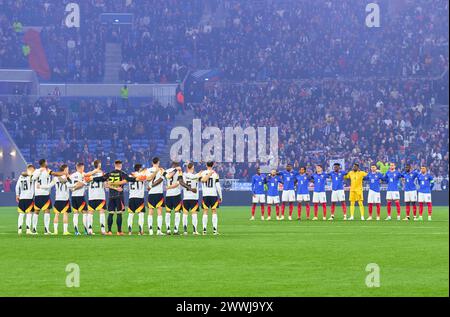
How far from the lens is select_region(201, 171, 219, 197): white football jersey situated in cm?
2873

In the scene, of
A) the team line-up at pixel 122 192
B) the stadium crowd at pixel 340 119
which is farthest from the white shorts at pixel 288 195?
the stadium crowd at pixel 340 119

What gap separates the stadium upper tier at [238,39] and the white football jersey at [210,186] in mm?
37773

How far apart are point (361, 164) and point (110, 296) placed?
43680mm

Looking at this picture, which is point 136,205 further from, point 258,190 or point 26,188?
point 258,190

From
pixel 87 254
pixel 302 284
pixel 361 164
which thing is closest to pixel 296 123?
pixel 361 164

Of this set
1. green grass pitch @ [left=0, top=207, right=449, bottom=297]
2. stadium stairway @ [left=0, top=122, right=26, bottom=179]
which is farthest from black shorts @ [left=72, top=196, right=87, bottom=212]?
stadium stairway @ [left=0, top=122, right=26, bottom=179]

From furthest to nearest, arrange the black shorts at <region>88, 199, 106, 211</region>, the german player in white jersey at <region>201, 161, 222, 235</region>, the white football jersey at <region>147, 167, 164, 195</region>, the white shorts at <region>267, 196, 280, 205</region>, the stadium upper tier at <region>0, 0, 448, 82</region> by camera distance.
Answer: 1. the stadium upper tier at <region>0, 0, 448, 82</region>
2. the white shorts at <region>267, 196, 280, 205</region>
3. the black shorts at <region>88, 199, 106, 211</region>
4. the white football jersey at <region>147, 167, 164, 195</region>
5. the german player in white jersey at <region>201, 161, 222, 235</region>

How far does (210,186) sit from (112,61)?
129 ft

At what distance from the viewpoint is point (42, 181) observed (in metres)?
30.7

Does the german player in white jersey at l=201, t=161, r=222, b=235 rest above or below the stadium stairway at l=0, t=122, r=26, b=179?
above

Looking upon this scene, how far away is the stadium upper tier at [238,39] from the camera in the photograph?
66.9 metres

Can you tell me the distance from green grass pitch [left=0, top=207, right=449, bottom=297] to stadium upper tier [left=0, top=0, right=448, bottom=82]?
35.2 m

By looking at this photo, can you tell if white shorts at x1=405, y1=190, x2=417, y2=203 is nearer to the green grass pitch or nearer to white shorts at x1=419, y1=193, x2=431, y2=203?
white shorts at x1=419, y1=193, x2=431, y2=203
